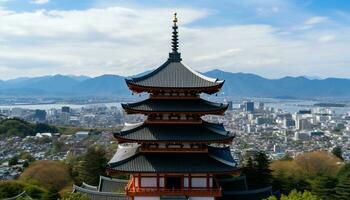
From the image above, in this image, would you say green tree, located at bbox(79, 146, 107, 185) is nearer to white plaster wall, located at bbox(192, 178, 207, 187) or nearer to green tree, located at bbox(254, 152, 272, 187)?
green tree, located at bbox(254, 152, 272, 187)

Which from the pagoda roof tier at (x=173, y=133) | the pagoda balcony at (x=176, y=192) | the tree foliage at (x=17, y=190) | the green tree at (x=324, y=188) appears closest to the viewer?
the pagoda roof tier at (x=173, y=133)

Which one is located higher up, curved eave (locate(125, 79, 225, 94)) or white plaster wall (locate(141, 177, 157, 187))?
curved eave (locate(125, 79, 225, 94))

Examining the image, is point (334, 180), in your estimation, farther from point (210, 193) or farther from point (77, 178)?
point (77, 178)

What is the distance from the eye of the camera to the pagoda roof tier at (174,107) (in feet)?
78.6

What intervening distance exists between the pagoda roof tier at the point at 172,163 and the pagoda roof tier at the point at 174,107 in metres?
2.31

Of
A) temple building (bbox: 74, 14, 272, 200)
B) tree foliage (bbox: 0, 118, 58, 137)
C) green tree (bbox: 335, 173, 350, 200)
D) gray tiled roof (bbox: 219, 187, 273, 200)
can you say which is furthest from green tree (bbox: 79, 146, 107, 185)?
tree foliage (bbox: 0, 118, 58, 137)

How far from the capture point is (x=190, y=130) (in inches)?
963

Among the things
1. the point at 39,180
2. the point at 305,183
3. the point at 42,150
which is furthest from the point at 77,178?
the point at 42,150

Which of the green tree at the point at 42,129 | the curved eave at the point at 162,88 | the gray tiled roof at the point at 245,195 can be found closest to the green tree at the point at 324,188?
the gray tiled roof at the point at 245,195

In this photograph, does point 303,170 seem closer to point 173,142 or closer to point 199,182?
point 199,182

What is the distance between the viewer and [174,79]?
81.2 feet

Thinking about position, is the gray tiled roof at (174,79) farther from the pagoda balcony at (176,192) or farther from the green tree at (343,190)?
the green tree at (343,190)

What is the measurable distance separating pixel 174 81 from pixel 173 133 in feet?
8.90

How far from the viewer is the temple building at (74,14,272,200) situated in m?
23.6
